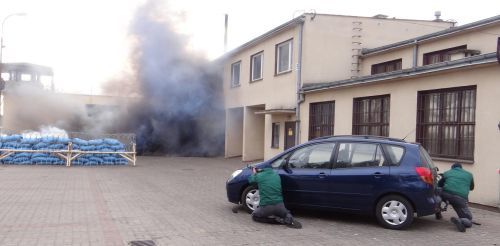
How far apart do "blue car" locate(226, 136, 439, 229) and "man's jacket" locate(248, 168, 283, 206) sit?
0.52m

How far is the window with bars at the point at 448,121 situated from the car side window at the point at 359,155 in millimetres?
3837

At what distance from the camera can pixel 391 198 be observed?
781 centimetres

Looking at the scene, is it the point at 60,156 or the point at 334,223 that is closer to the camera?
the point at 334,223

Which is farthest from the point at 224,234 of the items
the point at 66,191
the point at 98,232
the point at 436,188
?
the point at 66,191

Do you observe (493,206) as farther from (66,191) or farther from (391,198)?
(66,191)

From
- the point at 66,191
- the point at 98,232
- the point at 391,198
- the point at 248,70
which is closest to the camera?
the point at 98,232

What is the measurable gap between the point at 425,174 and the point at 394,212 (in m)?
0.81

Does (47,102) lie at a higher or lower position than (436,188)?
higher

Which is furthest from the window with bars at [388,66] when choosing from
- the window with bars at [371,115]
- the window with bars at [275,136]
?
the window with bars at [275,136]

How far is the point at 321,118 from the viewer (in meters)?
17.0

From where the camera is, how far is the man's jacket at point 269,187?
791 centimetres

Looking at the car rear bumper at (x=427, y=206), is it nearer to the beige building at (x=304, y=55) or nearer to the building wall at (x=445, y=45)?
the building wall at (x=445, y=45)

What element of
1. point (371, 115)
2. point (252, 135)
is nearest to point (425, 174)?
point (371, 115)

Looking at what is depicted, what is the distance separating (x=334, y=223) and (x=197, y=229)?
8.07 feet
